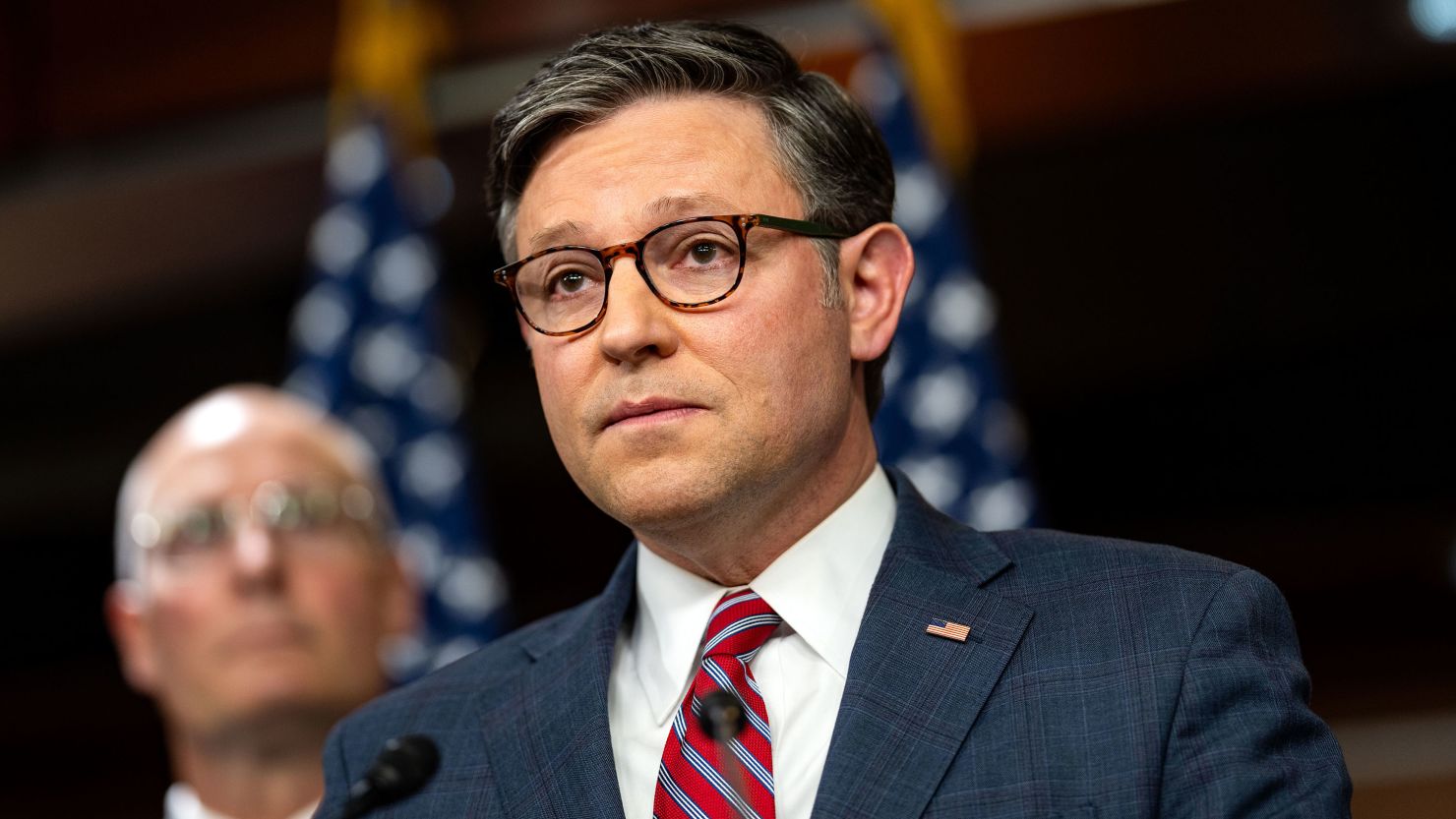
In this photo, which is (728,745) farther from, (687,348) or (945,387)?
(945,387)

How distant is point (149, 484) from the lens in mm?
2787

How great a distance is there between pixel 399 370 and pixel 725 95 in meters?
2.28

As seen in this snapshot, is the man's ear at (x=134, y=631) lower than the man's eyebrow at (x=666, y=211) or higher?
lower

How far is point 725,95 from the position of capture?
1.75 metres

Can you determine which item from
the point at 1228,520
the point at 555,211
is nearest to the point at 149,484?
the point at 555,211

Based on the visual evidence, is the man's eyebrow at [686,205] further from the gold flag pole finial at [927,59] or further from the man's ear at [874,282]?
the gold flag pole finial at [927,59]

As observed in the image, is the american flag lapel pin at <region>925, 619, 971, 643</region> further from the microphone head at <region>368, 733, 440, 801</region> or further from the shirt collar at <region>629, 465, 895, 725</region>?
the microphone head at <region>368, 733, 440, 801</region>

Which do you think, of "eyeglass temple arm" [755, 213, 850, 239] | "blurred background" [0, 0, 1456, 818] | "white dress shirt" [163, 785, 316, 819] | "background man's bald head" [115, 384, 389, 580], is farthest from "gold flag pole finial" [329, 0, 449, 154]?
"eyeglass temple arm" [755, 213, 850, 239]

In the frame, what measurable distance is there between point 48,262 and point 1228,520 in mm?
3766

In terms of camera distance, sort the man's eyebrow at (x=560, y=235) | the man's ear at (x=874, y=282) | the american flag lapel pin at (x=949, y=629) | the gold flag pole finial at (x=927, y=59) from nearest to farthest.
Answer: the american flag lapel pin at (x=949, y=629) → the man's eyebrow at (x=560, y=235) → the man's ear at (x=874, y=282) → the gold flag pole finial at (x=927, y=59)

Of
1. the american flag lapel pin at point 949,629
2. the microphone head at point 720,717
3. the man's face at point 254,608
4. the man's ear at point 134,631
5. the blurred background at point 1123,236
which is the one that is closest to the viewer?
the microphone head at point 720,717

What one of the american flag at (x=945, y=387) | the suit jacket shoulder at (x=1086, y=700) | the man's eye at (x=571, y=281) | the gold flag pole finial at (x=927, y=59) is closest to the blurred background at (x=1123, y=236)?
the gold flag pole finial at (x=927, y=59)

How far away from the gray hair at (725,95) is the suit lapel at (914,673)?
32cm

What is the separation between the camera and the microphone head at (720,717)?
130cm
